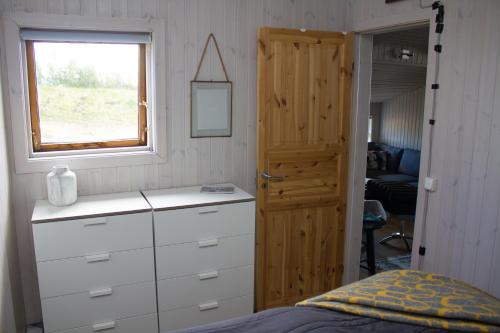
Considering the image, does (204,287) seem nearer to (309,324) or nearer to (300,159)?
(300,159)

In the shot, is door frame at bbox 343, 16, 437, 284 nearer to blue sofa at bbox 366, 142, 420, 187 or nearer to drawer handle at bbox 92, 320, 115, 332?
drawer handle at bbox 92, 320, 115, 332

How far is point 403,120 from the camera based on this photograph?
6902 mm

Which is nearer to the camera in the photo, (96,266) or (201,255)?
(96,266)

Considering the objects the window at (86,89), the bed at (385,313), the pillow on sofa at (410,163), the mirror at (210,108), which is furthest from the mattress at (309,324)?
the pillow on sofa at (410,163)

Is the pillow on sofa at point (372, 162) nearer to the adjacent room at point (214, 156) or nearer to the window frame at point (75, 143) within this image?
the adjacent room at point (214, 156)

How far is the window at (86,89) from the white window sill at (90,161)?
13cm

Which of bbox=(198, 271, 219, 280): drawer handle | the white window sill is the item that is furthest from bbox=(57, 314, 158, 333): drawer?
the white window sill

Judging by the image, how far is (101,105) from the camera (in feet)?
9.58

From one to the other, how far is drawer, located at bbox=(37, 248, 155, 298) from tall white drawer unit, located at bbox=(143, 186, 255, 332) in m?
0.10

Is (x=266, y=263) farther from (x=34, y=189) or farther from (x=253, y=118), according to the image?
(x=34, y=189)

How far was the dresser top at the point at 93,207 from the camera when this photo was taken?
2.36 metres

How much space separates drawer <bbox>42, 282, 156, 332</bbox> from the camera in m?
2.39

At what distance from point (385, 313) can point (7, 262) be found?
201 centimetres

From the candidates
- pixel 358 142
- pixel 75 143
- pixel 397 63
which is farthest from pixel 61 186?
pixel 397 63
